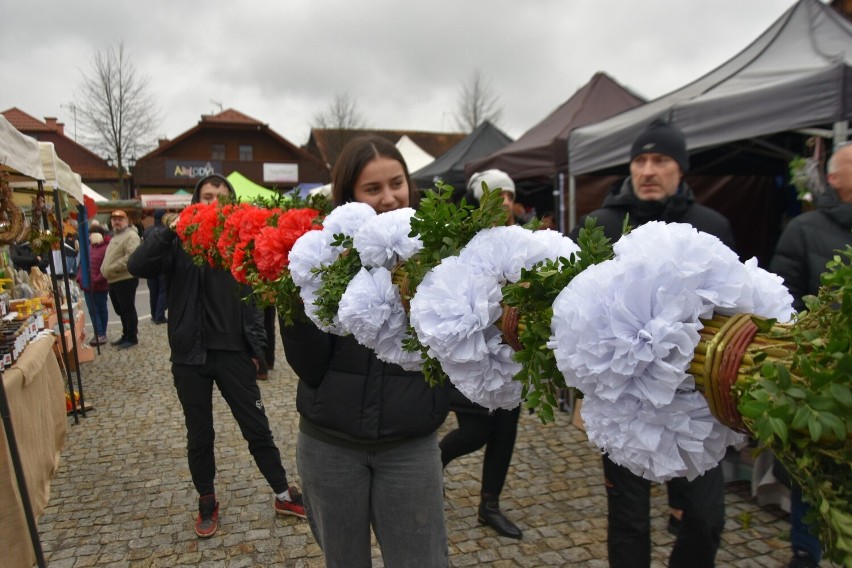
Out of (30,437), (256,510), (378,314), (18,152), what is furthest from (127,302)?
(378,314)

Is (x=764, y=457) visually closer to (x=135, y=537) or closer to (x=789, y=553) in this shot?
(x=789, y=553)

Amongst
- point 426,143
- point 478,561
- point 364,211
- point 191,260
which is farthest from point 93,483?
point 426,143

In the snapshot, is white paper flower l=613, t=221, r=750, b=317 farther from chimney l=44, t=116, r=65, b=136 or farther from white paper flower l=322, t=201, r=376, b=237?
chimney l=44, t=116, r=65, b=136

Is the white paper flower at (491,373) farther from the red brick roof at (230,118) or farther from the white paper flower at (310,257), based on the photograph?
the red brick roof at (230,118)

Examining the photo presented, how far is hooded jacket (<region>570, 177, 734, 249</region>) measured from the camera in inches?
102

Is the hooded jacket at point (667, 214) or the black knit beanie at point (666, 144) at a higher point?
the black knit beanie at point (666, 144)

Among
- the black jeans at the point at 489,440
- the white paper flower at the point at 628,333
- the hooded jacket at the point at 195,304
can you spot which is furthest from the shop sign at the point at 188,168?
the white paper flower at the point at 628,333

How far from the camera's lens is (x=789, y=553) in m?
3.09

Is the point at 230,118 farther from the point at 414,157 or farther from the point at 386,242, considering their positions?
the point at 386,242

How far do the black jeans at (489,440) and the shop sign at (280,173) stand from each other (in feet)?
119

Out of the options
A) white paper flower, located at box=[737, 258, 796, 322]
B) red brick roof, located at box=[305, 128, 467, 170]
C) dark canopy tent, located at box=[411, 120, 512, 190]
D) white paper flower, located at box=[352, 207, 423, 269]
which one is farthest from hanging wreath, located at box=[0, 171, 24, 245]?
red brick roof, located at box=[305, 128, 467, 170]

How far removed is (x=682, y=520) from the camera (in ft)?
7.50

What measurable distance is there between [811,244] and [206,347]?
10.8ft

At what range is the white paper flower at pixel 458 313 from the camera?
946 millimetres
